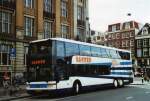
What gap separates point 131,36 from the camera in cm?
10681

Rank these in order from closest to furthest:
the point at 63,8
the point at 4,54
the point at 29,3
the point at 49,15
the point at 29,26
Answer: the point at 4,54
the point at 29,26
the point at 29,3
the point at 49,15
the point at 63,8

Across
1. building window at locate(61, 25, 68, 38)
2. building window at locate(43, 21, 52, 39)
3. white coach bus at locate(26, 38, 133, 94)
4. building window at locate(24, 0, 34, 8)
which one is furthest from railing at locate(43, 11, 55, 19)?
white coach bus at locate(26, 38, 133, 94)

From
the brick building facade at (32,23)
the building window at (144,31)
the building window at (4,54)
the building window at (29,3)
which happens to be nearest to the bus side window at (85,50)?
the brick building facade at (32,23)

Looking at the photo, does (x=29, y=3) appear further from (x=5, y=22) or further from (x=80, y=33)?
(x=80, y=33)

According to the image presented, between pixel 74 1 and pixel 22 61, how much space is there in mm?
14062

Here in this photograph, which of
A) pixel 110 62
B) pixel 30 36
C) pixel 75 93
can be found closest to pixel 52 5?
pixel 30 36

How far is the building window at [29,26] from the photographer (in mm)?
41009

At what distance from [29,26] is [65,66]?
17631 mm

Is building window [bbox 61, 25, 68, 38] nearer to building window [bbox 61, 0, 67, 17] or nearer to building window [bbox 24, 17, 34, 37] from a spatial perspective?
building window [bbox 61, 0, 67, 17]

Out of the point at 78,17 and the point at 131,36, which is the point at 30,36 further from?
the point at 131,36

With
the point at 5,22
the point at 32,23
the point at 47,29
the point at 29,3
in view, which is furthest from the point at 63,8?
the point at 5,22

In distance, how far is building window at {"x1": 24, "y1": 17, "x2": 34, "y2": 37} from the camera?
41.0 m

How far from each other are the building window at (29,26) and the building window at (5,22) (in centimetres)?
263

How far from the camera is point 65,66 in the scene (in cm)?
2495
